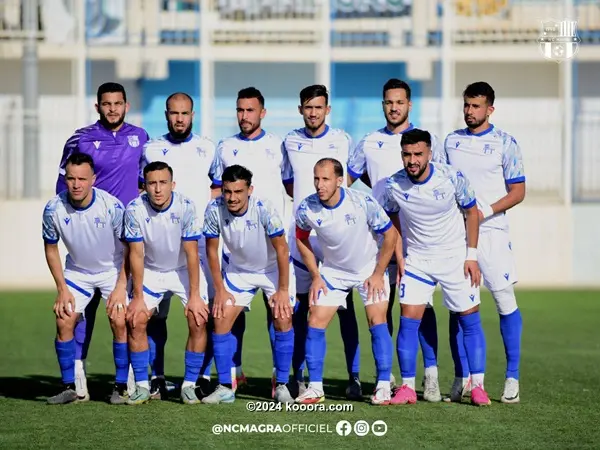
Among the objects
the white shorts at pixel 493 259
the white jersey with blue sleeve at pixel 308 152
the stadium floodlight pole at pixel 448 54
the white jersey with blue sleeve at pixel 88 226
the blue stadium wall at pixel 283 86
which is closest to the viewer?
the white jersey with blue sleeve at pixel 88 226

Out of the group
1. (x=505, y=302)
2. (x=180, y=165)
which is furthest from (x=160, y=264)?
(x=505, y=302)

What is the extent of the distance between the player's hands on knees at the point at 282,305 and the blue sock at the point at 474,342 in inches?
46.9

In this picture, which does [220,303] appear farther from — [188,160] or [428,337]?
[428,337]

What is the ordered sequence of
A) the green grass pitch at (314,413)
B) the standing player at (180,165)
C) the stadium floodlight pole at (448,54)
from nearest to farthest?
the green grass pitch at (314,413)
the standing player at (180,165)
the stadium floodlight pole at (448,54)

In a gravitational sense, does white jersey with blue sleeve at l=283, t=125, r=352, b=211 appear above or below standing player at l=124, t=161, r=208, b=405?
above

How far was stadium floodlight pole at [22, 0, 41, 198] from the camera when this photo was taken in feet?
66.0

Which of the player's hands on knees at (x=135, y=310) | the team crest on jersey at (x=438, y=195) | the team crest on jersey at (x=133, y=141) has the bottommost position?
the player's hands on knees at (x=135, y=310)

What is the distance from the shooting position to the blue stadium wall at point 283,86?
2419 cm

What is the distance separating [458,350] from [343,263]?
1050mm

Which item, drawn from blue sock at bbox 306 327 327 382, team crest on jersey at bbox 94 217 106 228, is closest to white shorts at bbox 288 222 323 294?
blue sock at bbox 306 327 327 382

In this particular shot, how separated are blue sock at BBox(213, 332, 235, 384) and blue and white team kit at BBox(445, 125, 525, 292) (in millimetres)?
1858

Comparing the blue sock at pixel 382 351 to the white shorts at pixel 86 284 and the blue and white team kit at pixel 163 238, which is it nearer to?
the blue and white team kit at pixel 163 238

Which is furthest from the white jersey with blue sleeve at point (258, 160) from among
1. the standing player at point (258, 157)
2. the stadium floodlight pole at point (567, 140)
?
the stadium floodlight pole at point (567, 140)

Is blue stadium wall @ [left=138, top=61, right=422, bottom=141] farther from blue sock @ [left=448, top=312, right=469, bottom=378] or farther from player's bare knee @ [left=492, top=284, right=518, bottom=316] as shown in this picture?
player's bare knee @ [left=492, top=284, right=518, bottom=316]
